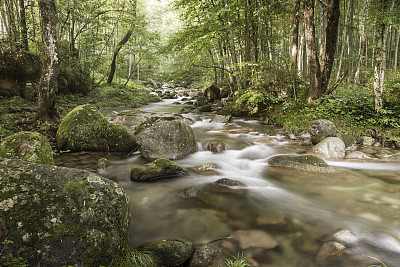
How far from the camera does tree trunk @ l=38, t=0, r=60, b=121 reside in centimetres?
688

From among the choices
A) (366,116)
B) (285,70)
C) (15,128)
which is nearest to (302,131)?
(366,116)

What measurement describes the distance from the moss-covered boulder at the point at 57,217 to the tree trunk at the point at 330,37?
33.5 feet

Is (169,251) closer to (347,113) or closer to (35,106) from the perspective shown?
(347,113)

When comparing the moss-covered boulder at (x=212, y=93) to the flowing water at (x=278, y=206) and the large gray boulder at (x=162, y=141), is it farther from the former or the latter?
the flowing water at (x=278, y=206)

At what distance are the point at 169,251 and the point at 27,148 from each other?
320cm

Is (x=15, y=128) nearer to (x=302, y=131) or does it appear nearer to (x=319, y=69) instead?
(x=302, y=131)

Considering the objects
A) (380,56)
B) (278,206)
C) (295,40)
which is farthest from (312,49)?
(278,206)

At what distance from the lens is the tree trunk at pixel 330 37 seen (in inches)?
356

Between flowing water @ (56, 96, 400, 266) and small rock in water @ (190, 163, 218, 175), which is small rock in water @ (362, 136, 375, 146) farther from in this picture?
small rock in water @ (190, 163, 218, 175)

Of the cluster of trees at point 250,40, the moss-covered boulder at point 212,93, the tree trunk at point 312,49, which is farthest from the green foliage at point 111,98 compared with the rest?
the tree trunk at point 312,49

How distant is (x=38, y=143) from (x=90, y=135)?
2836mm

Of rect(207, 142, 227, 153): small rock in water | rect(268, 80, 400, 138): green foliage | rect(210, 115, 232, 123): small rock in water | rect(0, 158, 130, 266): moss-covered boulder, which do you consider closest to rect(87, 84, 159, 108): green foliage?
rect(210, 115, 232, 123): small rock in water

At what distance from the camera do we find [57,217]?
79.4 inches

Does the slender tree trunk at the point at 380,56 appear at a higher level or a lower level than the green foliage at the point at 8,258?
higher
